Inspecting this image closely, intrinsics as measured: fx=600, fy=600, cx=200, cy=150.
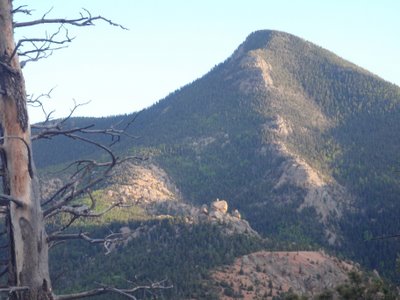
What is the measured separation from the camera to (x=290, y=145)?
12375 cm

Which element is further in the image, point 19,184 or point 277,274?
point 277,274

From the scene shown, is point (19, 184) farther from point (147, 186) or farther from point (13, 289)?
point (147, 186)

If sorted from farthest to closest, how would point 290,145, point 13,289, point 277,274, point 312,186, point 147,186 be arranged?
point 290,145, point 312,186, point 147,186, point 277,274, point 13,289

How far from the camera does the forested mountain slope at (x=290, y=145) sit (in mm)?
103188

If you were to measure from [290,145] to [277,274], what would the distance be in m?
63.9

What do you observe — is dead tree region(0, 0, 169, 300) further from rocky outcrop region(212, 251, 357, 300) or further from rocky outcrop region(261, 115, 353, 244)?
rocky outcrop region(261, 115, 353, 244)

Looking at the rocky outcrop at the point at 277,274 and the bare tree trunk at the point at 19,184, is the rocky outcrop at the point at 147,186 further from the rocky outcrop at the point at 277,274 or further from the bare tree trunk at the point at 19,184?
the bare tree trunk at the point at 19,184

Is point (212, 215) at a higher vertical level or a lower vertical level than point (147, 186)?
lower

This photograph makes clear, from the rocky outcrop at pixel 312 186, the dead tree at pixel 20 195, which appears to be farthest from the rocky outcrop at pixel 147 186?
the dead tree at pixel 20 195

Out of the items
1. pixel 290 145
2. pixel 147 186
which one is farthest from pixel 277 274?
pixel 290 145

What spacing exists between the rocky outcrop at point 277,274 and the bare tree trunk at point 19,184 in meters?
47.6

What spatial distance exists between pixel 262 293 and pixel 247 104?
8937 cm

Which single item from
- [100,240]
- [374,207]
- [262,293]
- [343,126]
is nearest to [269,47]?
[343,126]

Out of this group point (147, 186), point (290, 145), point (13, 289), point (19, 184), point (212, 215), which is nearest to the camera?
point (13, 289)
